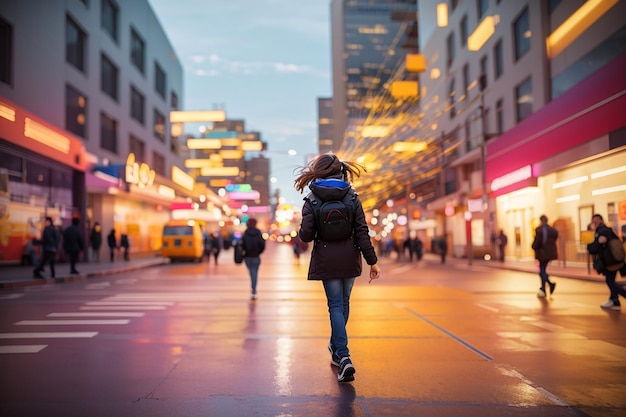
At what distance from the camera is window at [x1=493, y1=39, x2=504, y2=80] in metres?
33.6

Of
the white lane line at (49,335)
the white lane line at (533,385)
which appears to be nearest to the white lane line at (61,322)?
the white lane line at (49,335)

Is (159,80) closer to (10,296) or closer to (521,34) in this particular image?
(521,34)

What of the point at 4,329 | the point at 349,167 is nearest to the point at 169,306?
the point at 4,329

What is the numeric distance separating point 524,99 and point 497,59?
5.82 metres

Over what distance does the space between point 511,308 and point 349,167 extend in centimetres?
611

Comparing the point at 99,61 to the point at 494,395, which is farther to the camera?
the point at 99,61

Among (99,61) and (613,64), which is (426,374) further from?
(99,61)

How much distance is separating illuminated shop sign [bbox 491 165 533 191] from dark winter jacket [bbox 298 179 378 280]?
76.4 feet

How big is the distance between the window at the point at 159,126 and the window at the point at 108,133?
10588mm

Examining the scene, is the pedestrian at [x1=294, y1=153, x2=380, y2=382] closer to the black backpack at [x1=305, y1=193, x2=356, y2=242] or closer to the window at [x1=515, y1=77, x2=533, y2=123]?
the black backpack at [x1=305, y1=193, x2=356, y2=242]

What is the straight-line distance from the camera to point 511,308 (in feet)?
34.4

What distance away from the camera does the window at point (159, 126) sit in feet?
156

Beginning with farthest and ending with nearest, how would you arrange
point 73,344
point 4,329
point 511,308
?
point 511,308 → point 4,329 → point 73,344

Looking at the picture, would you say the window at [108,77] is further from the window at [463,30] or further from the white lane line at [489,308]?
the white lane line at [489,308]
